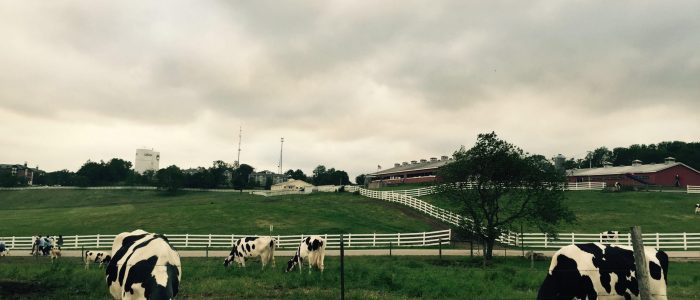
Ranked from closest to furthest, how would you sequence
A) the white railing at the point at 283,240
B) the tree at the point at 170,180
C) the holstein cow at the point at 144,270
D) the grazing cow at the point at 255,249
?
1. the holstein cow at the point at 144,270
2. the grazing cow at the point at 255,249
3. the white railing at the point at 283,240
4. the tree at the point at 170,180

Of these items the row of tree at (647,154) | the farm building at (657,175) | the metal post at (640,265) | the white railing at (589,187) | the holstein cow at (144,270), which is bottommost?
the holstein cow at (144,270)

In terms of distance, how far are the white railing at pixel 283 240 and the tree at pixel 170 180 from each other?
57971 millimetres

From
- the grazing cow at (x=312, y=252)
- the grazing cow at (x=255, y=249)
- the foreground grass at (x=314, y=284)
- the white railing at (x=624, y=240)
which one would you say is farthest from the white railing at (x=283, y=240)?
the foreground grass at (x=314, y=284)

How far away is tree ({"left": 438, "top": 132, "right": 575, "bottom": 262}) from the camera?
28.0 metres

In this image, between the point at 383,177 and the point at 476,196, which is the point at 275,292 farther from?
the point at 383,177

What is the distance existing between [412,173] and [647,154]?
274 ft

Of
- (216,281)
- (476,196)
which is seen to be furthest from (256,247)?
(476,196)

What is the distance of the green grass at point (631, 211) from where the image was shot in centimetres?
4134

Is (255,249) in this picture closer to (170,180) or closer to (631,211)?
(631,211)

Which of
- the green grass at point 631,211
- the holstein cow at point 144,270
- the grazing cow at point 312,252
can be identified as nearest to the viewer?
the holstein cow at point 144,270

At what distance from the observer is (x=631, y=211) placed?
157 ft

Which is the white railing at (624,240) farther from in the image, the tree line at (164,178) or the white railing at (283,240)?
the tree line at (164,178)

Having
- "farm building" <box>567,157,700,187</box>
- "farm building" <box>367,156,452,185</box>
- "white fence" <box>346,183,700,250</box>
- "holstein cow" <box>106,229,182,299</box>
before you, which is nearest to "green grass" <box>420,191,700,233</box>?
"white fence" <box>346,183,700,250</box>

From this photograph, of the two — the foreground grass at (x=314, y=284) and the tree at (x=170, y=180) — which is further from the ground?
the tree at (x=170, y=180)
